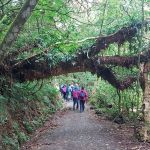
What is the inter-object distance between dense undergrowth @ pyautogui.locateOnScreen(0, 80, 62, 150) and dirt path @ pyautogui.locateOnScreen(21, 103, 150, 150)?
54 cm

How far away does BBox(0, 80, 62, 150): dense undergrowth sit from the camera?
41.9 ft

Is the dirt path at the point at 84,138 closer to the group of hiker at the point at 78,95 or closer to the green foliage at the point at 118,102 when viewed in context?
the green foliage at the point at 118,102

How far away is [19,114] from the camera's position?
15773mm

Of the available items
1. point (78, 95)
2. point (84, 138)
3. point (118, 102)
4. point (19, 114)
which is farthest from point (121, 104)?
point (19, 114)

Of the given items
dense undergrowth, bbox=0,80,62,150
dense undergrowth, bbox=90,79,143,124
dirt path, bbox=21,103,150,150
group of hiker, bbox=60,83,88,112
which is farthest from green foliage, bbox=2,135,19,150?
group of hiker, bbox=60,83,88,112

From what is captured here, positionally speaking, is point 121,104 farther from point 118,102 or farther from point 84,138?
point 84,138

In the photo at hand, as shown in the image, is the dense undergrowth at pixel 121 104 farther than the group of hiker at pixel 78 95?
No

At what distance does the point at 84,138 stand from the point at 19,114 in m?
3.44

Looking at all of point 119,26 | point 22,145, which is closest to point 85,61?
point 119,26

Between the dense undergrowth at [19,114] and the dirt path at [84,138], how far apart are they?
0.54 m

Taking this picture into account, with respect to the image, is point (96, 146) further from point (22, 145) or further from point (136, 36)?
point (136, 36)

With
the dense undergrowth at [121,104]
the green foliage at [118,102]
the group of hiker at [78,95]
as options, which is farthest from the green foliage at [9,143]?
the group of hiker at [78,95]

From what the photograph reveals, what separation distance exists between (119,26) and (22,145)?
6.18 meters

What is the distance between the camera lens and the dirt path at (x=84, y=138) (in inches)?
500
